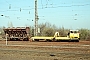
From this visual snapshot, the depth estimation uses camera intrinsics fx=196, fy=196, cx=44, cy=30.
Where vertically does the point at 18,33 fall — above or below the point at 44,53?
above

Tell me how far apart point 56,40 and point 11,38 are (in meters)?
12.8

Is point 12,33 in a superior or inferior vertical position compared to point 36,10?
inferior

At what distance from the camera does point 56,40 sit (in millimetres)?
46875

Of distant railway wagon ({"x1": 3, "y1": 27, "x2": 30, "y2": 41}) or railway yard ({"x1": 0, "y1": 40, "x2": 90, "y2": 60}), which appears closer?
railway yard ({"x1": 0, "y1": 40, "x2": 90, "y2": 60})

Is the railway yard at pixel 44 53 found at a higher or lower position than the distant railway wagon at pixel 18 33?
lower

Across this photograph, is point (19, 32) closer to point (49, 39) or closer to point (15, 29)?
point (15, 29)

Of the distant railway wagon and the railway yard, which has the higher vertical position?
the distant railway wagon

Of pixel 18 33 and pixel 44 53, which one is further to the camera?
pixel 18 33

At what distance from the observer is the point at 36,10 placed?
49.1 m

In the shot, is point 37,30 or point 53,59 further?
point 37,30

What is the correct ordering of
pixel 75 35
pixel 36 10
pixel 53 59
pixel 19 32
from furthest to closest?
pixel 19 32
pixel 36 10
pixel 75 35
pixel 53 59

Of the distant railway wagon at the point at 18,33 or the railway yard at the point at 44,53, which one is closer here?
the railway yard at the point at 44,53

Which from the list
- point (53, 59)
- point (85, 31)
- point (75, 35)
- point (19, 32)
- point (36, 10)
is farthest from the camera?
point (85, 31)

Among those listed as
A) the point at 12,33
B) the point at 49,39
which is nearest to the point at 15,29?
the point at 12,33
